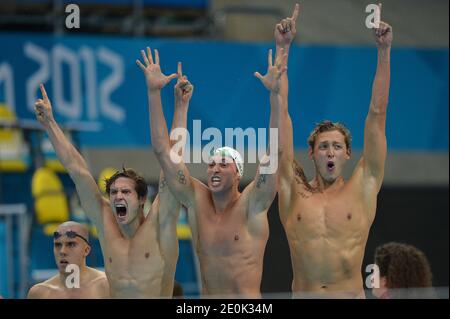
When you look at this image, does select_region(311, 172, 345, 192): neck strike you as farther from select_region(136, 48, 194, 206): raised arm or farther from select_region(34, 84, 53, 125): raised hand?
select_region(34, 84, 53, 125): raised hand

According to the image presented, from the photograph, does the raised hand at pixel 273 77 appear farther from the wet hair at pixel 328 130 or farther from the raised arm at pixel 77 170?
the raised arm at pixel 77 170

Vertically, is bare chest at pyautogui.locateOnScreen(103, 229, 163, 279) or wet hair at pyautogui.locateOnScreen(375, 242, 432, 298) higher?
bare chest at pyautogui.locateOnScreen(103, 229, 163, 279)

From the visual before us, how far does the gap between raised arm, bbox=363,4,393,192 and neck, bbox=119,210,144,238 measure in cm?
113

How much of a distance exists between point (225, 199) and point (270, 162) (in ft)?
1.09

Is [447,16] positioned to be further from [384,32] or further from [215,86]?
[384,32]

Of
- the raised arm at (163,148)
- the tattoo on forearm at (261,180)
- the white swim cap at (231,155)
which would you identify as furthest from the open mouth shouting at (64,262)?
the tattoo on forearm at (261,180)

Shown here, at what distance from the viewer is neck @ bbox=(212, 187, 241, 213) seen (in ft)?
16.5

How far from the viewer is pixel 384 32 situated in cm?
506

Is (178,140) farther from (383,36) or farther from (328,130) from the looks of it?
(383,36)

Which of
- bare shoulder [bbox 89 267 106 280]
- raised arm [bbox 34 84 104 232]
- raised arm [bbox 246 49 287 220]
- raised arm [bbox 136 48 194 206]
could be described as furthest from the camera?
bare shoulder [bbox 89 267 106 280]

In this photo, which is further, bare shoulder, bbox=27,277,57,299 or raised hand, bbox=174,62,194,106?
bare shoulder, bbox=27,277,57,299

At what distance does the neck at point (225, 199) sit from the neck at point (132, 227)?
37 cm

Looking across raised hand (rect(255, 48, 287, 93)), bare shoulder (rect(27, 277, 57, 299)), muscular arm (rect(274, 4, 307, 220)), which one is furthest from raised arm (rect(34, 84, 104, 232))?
raised hand (rect(255, 48, 287, 93))
